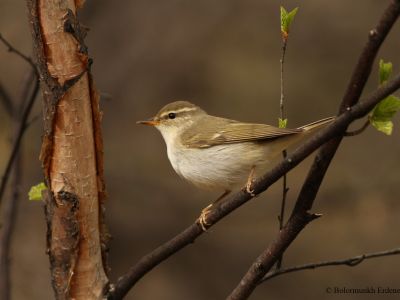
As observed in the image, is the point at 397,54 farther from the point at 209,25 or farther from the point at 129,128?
the point at 129,128

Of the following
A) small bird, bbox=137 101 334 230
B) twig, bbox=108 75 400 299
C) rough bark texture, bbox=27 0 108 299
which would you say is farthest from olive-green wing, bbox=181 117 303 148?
rough bark texture, bbox=27 0 108 299

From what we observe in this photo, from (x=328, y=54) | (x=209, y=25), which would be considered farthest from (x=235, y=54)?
(x=328, y=54)

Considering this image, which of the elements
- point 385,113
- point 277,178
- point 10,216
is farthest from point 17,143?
point 385,113

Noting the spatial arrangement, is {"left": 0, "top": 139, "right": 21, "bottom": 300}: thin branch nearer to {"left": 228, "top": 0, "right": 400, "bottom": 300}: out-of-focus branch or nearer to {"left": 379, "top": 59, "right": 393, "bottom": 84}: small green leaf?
{"left": 228, "top": 0, "right": 400, "bottom": 300}: out-of-focus branch

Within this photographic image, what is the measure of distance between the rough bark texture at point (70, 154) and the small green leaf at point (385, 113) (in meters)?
1.13

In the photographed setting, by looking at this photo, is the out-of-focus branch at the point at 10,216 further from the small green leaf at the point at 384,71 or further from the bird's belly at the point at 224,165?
the small green leaf at the point at 384,71

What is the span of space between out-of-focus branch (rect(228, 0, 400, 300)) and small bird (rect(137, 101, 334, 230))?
2.73 ft

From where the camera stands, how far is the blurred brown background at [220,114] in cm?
675

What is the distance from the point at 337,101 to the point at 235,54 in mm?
1314

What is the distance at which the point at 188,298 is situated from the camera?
702 centimetres

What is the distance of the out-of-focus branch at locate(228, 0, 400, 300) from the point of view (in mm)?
1858

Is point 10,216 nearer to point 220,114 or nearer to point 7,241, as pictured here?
point 7,241

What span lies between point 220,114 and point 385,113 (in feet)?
17.2

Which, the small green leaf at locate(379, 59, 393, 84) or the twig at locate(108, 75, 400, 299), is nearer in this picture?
the twig at locate(108, 75, 400, 299)
